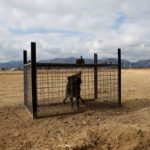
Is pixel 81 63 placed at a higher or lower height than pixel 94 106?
higher

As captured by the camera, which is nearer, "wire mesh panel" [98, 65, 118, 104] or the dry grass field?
the dry grass field

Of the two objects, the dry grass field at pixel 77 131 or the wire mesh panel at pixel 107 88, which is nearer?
the dry grass field at pixel 77 131

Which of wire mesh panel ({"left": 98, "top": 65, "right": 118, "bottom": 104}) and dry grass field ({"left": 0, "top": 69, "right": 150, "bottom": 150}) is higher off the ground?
wire mesh panel ({"left": 98, "top": 65, "right": 118, "bottom": 104})

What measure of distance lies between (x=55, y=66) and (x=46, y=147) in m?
4.21

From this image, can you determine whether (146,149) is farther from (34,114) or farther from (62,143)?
(34,114)

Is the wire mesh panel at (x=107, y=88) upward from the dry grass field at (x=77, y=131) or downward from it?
upward

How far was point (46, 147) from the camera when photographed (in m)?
7.07

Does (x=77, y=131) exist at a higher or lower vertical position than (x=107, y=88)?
lower

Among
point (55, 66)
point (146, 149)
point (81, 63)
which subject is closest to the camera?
point (146, 149)

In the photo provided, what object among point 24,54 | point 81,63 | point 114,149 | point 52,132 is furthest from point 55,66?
point 114,149

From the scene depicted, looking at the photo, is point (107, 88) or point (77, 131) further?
point (107, 88)

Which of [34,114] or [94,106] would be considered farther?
[94,106]

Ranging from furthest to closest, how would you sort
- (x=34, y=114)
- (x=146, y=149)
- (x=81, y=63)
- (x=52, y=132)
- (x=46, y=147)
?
(x=81, y=63) < (x=34, y=114) < (x=52, y=132) < (x=46, y=147) < (x=146, y=149)

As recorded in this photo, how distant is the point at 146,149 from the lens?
6508 millimetres
